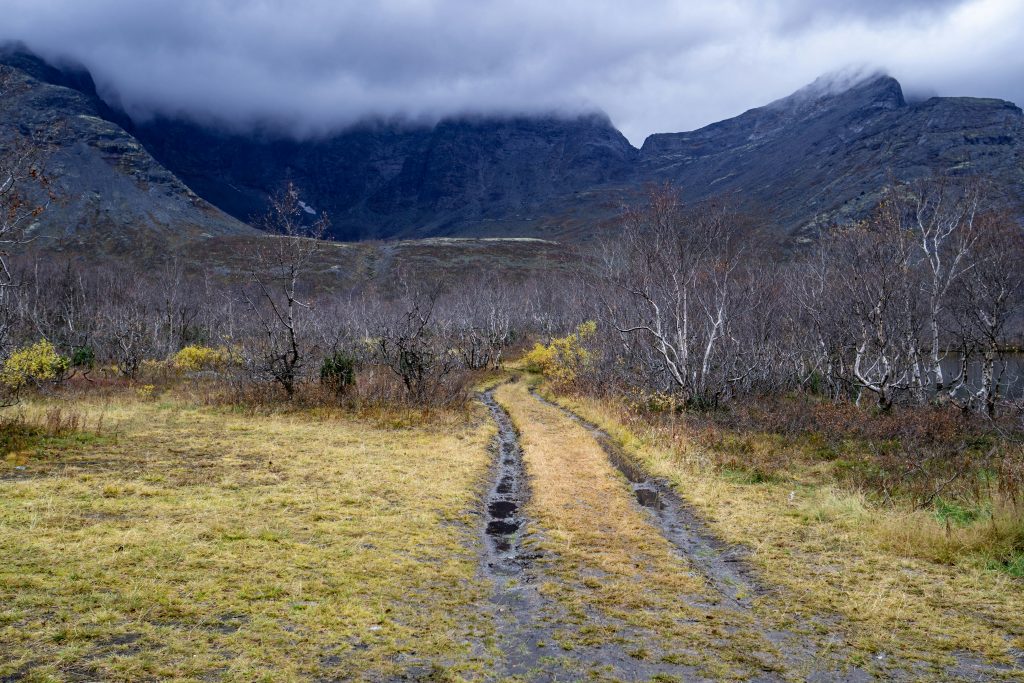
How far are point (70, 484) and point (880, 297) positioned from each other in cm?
2490

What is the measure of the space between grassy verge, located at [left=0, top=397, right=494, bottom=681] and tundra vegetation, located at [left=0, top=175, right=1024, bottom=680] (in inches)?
1.7

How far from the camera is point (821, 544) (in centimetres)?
Answer: 966

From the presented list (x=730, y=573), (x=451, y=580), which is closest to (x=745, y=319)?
(x=730, y=573)

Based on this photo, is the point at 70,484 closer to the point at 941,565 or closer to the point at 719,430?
the point at 941,565

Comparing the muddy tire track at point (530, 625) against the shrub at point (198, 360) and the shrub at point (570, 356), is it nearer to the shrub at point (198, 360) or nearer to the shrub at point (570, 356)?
the shrub at point (570, 356)

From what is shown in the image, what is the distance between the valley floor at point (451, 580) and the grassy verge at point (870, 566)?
39 millimetres

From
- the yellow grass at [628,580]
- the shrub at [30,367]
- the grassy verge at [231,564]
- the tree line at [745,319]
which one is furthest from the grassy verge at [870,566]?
the shrub at [30,367]

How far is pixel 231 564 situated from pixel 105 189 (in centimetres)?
17170

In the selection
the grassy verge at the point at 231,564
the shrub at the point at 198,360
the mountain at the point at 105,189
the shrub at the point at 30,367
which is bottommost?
the shrub at the point at 198,360

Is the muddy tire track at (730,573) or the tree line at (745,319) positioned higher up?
the tree line at (745,319)

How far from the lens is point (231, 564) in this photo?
779 cm

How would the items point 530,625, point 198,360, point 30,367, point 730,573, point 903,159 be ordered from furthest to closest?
point 903,159 → point 198,360 → point 30,367 → point 730,573 → point 530,625

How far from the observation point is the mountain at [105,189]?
122938mm

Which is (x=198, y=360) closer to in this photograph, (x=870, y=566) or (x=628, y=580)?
(x=628, y=580)
